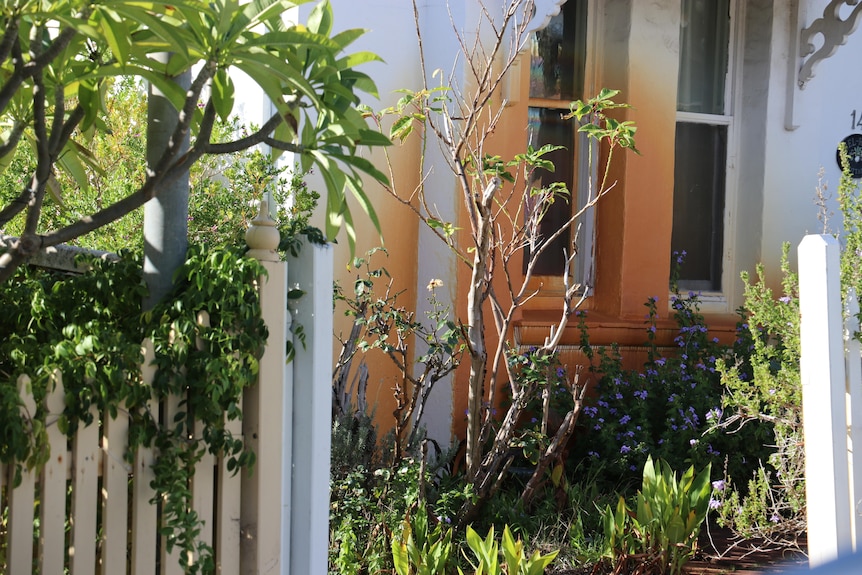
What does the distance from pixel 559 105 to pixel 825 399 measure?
9.09ft

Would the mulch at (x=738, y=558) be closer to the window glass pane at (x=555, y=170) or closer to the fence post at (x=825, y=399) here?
the fence post at (x=825, y=399)

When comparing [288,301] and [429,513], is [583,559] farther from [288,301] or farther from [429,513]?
[288,301]

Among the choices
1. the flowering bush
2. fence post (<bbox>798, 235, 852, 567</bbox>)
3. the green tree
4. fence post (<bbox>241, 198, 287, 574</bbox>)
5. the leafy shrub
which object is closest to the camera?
the green tree

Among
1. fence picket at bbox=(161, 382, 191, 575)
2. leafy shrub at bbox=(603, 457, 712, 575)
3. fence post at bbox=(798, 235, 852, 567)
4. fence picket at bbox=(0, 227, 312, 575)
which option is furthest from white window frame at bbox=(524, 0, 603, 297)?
fence picket at bbox=(161, 382, 191, 575)

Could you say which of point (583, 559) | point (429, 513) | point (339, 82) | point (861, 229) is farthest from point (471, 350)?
point (339, 82)

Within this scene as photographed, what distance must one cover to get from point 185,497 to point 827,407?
8.32ft

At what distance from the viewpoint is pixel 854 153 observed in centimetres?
662

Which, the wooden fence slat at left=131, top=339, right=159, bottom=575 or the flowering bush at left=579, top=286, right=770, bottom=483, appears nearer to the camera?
the wooden fence slat at left=131, top=339, right=159, bottom=575

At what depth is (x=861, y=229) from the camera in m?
4.27

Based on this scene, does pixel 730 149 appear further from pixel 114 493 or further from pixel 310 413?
pixel 114 493

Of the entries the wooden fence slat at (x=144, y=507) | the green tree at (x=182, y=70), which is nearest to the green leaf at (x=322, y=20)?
the green tree at (x=182, y=70)

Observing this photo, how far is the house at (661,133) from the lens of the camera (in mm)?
5148

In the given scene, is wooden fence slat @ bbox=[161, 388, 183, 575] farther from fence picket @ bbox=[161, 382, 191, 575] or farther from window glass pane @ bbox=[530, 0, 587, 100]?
window glass pane @ bbox=[530, 0, 587, 100]

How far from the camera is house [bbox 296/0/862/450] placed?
16.9 feet
